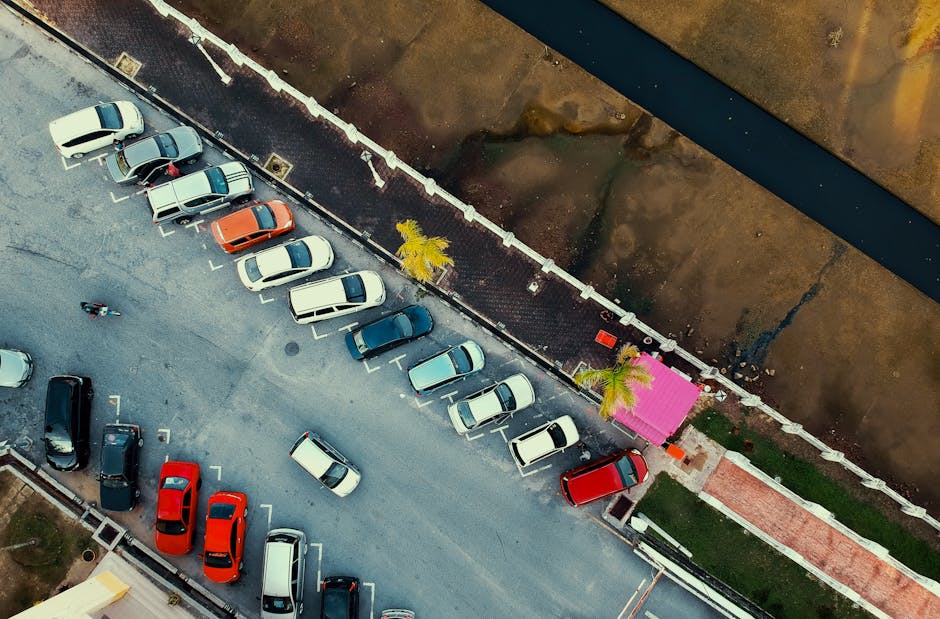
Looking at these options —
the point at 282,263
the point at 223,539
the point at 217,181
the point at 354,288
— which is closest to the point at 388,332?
the point at 354,288

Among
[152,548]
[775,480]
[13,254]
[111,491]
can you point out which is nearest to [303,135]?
[13,254]

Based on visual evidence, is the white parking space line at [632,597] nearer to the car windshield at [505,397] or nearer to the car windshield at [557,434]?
the car windshield at [557,434]

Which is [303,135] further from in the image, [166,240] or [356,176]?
[166,240]

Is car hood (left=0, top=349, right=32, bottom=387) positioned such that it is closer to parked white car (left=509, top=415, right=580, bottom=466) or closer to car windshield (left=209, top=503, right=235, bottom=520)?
car windshield (left=209, top=503, right=235, bottom=520)

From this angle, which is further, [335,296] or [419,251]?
[335,296]

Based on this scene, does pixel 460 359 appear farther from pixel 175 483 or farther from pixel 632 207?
pixel 175 483

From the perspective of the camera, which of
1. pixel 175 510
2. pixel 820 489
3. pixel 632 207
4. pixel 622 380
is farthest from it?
pixel 632 207

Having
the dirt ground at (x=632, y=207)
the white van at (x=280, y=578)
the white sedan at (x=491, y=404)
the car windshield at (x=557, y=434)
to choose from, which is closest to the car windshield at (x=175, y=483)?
the white van at (x=280, y=578)
